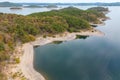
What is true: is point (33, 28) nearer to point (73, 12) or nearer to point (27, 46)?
point (27, 46)

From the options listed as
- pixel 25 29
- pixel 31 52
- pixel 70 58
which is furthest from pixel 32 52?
pixel 25 29

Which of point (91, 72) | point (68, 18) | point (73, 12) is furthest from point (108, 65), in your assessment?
point (73, 12)

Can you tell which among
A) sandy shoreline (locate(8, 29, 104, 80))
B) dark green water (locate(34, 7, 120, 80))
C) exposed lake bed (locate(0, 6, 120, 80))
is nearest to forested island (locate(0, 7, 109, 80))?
sandy shoreline (locate(8, 29, 104, 80))

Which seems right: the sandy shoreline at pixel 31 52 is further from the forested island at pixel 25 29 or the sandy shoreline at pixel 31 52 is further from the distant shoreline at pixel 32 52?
the forested island at pixel 25 29

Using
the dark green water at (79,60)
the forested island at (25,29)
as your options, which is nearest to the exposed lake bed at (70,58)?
the dark green water at (79,60)

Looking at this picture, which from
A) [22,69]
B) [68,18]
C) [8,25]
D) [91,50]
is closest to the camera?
[22,69]

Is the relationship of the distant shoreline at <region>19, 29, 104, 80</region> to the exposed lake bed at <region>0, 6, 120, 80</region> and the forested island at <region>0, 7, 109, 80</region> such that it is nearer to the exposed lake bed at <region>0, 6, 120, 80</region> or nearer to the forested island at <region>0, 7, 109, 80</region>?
the exposed lake bed at <region>0, 6, 120, 80</region>
